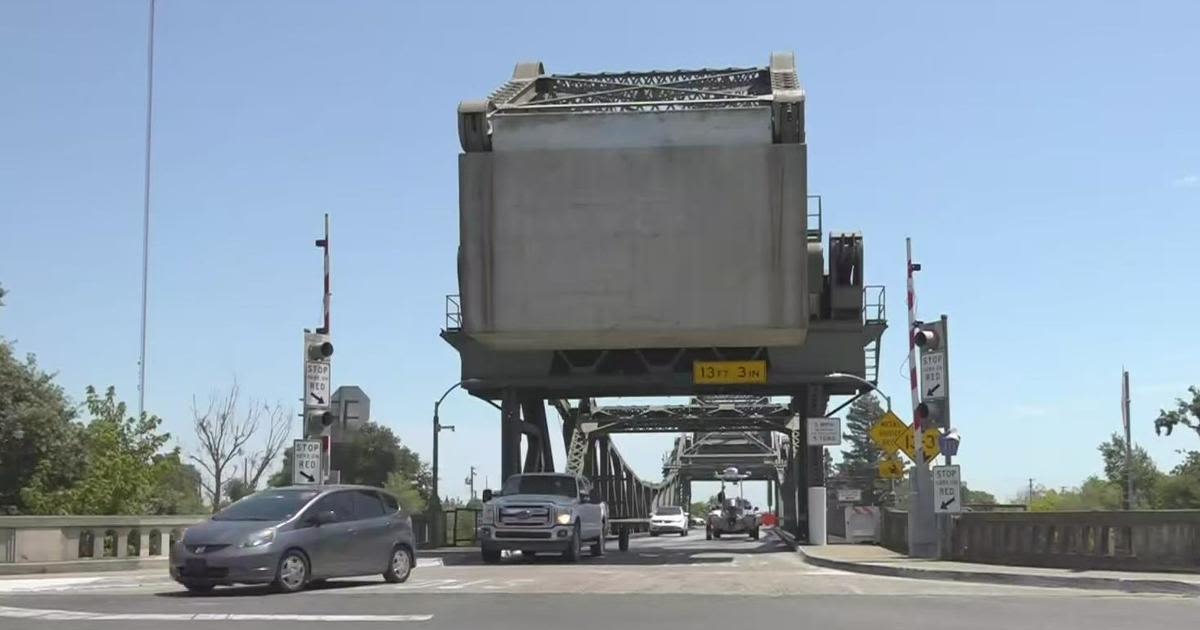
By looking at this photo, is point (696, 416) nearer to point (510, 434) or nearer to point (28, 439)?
point (510, 434)

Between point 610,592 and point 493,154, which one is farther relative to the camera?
point 493,154

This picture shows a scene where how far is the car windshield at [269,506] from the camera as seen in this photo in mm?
17469

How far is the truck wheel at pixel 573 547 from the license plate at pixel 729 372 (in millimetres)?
12784

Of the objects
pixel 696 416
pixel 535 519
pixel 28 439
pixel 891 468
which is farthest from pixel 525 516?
pixel 696 416

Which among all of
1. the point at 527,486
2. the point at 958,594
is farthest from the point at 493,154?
the point at 958,594

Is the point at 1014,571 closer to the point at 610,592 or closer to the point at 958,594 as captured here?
the point at 958,594

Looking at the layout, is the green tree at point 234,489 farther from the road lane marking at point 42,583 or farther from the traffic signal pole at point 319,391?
the road lane marking at point 42,583

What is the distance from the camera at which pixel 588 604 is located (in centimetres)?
1543

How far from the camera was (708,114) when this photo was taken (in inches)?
1312

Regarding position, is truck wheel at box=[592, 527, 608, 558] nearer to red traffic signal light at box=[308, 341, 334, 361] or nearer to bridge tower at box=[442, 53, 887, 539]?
bridge tower at box=[442, 53, 887, 539]

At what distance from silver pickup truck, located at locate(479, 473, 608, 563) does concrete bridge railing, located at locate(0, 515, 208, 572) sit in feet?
21.7

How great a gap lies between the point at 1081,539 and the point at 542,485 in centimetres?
1254

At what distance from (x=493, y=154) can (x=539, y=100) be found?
3.52 m

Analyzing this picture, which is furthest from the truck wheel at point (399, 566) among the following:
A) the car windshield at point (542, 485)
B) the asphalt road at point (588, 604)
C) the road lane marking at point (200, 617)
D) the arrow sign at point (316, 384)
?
the car windshield at point (542, 485)
